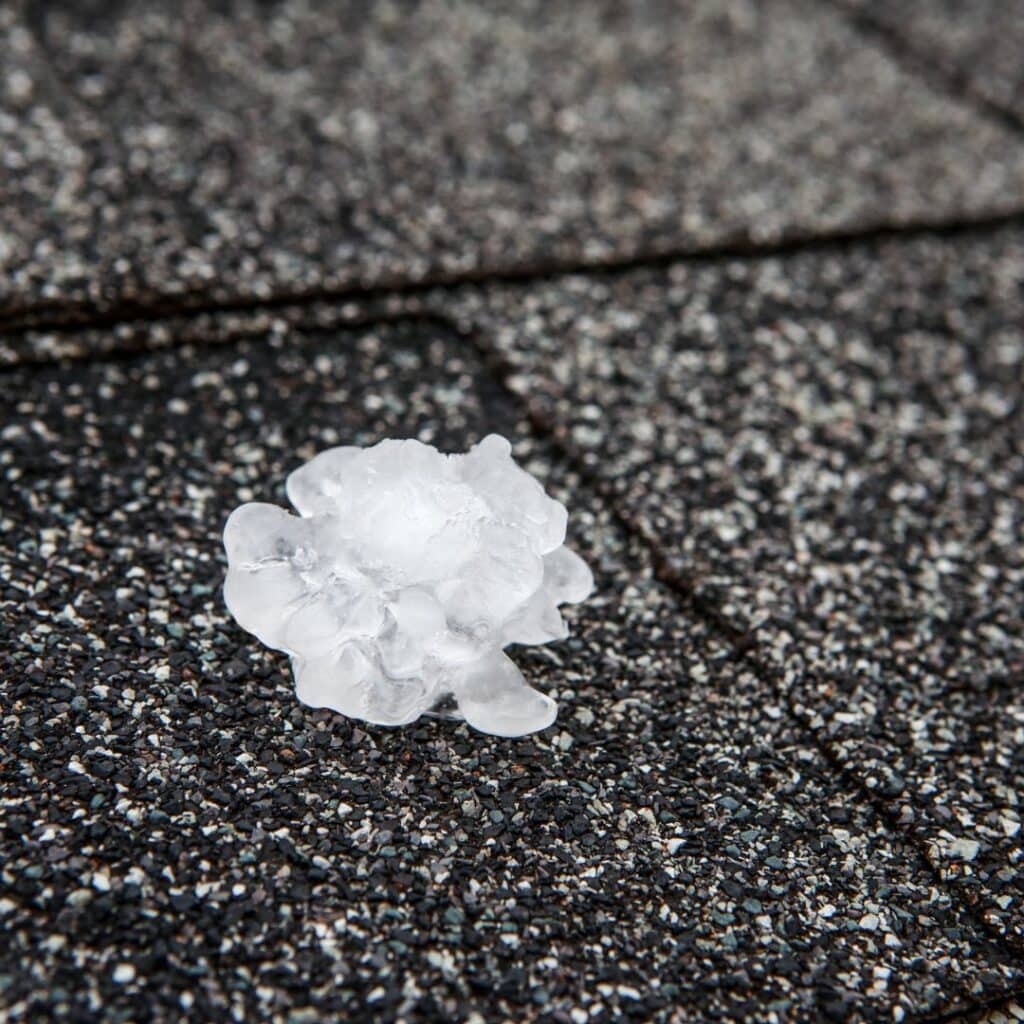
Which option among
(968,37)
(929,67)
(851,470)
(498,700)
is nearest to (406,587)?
(498,700)

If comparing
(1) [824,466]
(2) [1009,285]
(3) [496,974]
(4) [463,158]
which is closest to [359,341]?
(4) [463,158]

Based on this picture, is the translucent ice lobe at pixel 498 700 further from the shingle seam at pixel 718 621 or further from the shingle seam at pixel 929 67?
the shingle seam at pixel 929 67

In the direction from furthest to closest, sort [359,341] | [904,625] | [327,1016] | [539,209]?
[539,209]
[359,341]
[904,625]
[327,1016]

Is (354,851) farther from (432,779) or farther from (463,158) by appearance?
(463,158)

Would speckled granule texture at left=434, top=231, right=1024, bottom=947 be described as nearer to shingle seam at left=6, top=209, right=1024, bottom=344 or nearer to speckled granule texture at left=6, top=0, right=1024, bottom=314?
shingle seam at left=6, top=209, right=1024, bottom=344

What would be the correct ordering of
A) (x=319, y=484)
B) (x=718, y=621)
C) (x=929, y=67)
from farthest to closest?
(x=929, y=67) < (x=718, y=621) < (x=319, y=484)

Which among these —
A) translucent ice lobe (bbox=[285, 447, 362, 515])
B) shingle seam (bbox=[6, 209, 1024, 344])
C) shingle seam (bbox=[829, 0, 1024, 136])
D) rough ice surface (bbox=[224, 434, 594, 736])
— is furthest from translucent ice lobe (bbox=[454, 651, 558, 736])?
shingle seam (bbox=[829, 0, 1024, 136])

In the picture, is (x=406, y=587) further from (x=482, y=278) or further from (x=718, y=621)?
(x=482, y=278)
